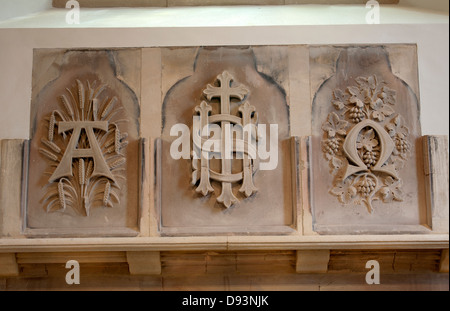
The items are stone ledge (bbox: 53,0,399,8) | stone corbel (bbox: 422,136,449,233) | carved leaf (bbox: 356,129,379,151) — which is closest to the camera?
stone corbel (bbox: 422,136,449,233)

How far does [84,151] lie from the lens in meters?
3.68

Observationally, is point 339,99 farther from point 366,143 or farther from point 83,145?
point 83,145

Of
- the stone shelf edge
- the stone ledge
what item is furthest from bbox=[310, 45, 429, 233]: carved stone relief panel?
the stone ledge

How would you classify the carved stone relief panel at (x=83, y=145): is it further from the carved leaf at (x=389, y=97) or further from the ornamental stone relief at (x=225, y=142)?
the carved leaf at (x=389, y=97)

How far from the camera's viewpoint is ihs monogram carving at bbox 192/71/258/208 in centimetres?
362

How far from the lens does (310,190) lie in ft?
11.9

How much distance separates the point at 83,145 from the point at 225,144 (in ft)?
2.88

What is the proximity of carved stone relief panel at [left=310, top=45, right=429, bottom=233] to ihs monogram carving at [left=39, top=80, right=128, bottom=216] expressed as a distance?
4.04 feet

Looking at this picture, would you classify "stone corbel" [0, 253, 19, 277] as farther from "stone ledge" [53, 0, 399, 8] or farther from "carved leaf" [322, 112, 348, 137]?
"carved leaf" [322, 112, 348, 137]

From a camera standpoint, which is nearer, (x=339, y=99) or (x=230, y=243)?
(x=230, y=243)

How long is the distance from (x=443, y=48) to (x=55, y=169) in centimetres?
252

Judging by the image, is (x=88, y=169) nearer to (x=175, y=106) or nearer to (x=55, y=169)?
(x=55, y=169)

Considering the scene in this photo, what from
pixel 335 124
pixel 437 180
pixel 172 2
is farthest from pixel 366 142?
pixel 172 2

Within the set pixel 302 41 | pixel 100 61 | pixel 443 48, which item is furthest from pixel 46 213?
pixel 443 48
